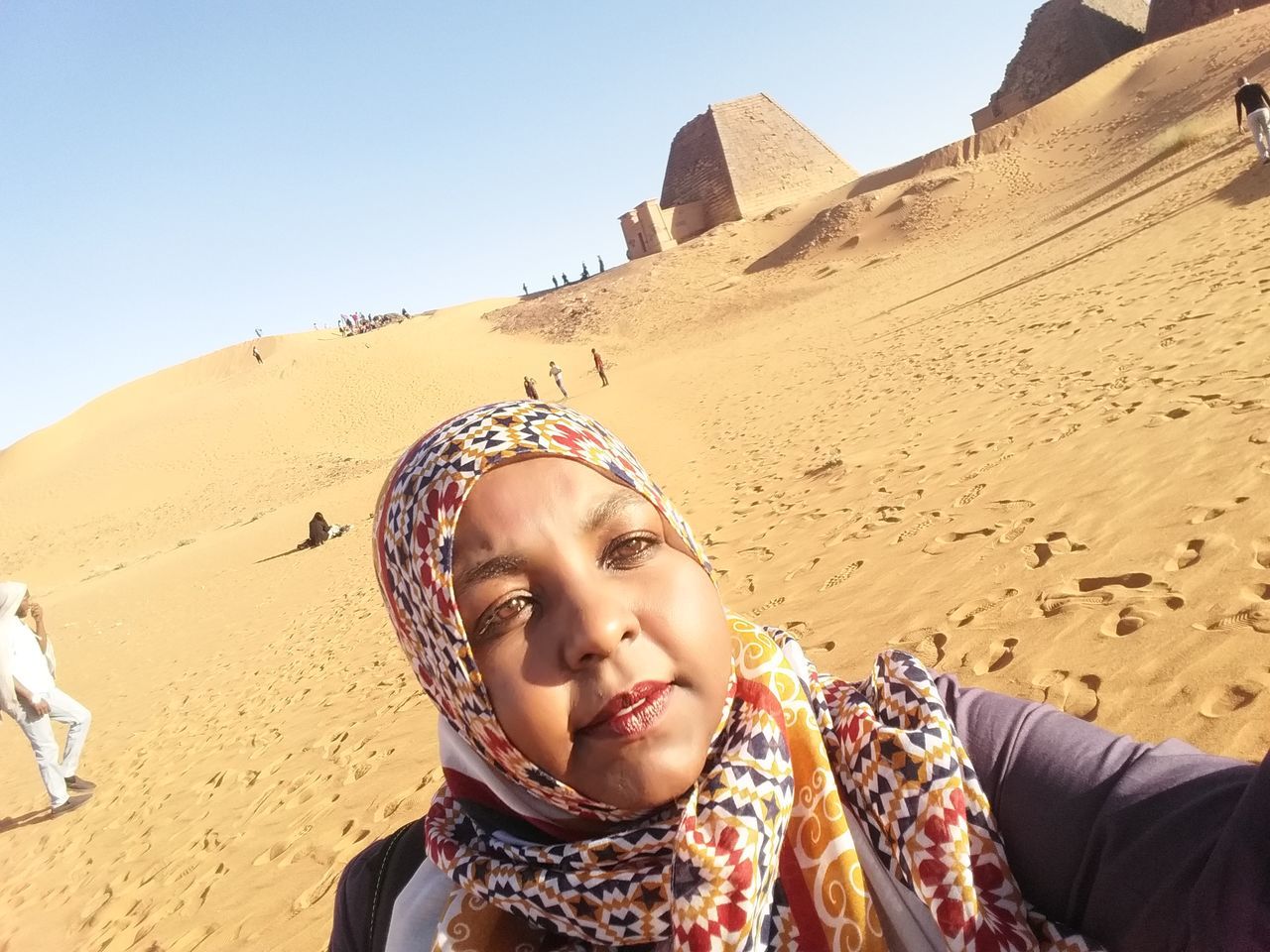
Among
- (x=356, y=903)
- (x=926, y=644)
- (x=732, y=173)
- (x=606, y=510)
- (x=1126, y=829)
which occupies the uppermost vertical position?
(x=732, y=173)

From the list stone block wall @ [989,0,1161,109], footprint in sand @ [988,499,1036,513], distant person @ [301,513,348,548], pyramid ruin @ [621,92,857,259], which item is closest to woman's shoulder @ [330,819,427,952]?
footprint in sand @ [988,499,1036,513]

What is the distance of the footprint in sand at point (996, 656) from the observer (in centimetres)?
303

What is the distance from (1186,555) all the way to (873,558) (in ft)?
5.78

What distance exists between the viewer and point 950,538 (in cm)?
452

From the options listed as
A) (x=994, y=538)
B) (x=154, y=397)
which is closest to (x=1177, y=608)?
(x=994, y=538)

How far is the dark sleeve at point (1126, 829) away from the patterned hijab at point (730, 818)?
0.04m

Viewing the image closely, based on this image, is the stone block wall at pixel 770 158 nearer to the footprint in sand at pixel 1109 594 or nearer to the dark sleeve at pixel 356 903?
the footprint in sand at pixel 1109 594

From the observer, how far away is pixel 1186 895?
0.82m

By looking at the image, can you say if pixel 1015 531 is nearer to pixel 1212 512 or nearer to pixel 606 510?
pixel 1212 512

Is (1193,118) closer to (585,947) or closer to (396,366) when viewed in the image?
(585,947)

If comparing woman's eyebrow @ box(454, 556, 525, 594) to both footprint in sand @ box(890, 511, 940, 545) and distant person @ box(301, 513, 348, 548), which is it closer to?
footprint in sand @ box(890, 511, 940, 545)

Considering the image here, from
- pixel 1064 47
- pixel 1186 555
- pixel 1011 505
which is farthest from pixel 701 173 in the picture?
pixel 1186 555

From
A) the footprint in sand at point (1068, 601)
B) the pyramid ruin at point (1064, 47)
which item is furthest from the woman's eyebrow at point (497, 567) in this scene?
the pyramid ruin at point (1064, 47)

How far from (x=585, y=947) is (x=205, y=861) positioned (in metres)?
4.41
